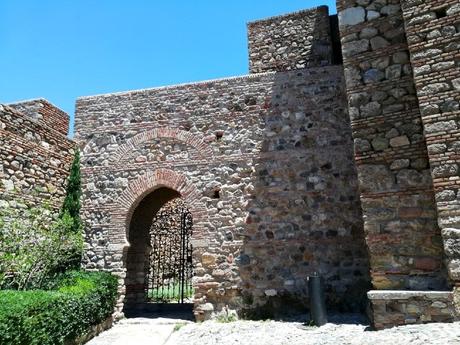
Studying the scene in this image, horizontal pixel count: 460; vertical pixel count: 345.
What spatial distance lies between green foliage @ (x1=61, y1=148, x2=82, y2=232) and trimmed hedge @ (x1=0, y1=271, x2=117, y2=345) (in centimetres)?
122

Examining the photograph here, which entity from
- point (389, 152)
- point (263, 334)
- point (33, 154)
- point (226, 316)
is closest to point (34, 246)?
point (33, 154)

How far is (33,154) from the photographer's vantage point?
7.66 m

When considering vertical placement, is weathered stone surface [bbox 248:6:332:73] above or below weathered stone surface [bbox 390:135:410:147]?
above

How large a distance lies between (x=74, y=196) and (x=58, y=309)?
11.3ft

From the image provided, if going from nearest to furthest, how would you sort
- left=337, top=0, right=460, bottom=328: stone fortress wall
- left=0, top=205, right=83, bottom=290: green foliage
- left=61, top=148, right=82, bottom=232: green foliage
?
left=337, top=0, right=460, bottom=328: stone fortress wall, left=0, top=205, right=83, bottom=290: green foliage, left=61, top=148, right=82, bottom=232: green foliage

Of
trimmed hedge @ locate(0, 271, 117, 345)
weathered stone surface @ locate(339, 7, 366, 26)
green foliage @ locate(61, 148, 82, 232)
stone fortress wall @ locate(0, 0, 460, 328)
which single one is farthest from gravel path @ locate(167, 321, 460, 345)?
weathered stone surface @ locate(339, 7, 366, 26)

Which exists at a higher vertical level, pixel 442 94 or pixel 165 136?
pixel 165 136

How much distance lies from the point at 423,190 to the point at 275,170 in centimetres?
321

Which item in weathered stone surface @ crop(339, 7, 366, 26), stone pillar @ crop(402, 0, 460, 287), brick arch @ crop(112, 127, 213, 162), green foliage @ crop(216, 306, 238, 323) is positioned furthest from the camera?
brick arch @ crop(112, 127, 213, 162)

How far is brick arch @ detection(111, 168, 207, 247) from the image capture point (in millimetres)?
7867

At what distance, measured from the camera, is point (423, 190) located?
4.82 metres

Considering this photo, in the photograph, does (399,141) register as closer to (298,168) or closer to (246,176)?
(298,168)

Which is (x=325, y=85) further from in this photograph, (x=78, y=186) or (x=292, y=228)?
(x=78, y=186)

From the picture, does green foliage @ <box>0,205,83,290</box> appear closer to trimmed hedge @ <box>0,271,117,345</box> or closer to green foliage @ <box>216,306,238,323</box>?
trimmed hedge @ <box>0,271,117,345</box>
